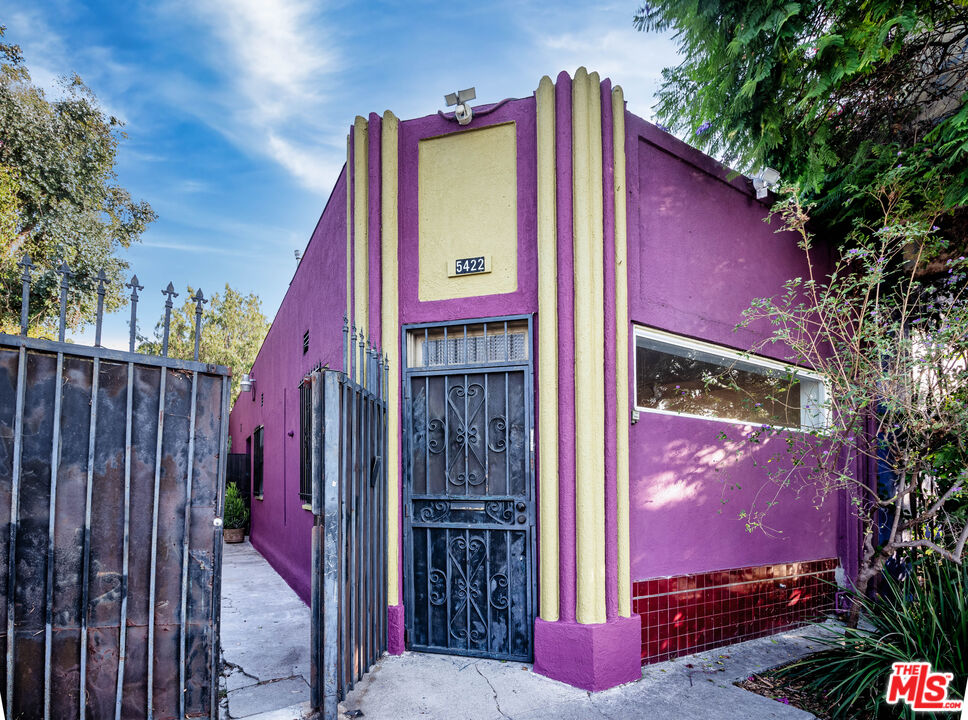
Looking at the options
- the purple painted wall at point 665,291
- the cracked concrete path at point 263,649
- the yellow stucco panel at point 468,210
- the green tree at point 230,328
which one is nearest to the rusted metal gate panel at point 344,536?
the cracked concrete path at point 263,649

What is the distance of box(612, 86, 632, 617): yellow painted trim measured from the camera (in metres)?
4.25

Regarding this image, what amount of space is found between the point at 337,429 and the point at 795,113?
4.73 meters

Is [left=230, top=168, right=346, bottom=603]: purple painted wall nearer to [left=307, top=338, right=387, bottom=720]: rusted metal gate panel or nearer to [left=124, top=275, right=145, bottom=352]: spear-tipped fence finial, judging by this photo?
[left=307, top=338, right=387, bottom=720]: rusted metal gate panel

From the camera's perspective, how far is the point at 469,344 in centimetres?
470

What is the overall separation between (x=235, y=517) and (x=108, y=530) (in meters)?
11.3

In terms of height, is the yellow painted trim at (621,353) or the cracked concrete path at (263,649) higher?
the yellow painted trim at (621,353)

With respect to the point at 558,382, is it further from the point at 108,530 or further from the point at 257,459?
the point at 257,459

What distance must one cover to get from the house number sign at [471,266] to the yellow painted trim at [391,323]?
0.51 metres

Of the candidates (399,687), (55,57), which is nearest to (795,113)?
(399,687)

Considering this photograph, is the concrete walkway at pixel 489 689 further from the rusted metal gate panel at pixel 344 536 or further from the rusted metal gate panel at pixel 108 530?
the rusted metal gate panel at pixel 108 530

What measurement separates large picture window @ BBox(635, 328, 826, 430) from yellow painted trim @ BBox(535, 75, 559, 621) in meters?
0.82

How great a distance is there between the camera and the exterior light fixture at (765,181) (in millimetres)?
5379

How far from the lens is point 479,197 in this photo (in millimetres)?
4742

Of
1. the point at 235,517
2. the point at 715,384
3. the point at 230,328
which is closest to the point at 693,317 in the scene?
the point at 715,384
